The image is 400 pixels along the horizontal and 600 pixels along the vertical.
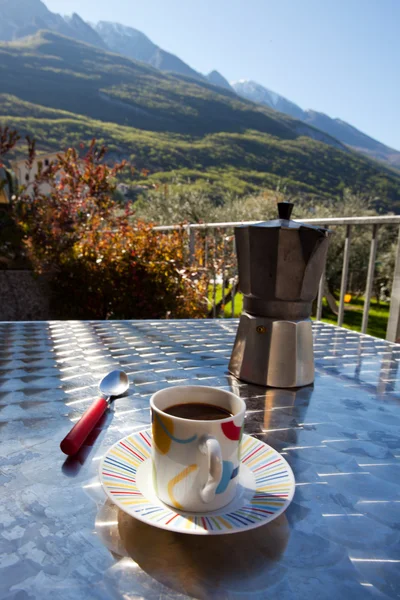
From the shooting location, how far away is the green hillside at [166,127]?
→ 3075 centimetres

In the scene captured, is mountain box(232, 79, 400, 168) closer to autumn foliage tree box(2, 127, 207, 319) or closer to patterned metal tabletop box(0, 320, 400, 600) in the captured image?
autumn foliage tree box(2, 127, 207, 319)

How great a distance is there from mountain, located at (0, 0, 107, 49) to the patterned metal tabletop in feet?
322

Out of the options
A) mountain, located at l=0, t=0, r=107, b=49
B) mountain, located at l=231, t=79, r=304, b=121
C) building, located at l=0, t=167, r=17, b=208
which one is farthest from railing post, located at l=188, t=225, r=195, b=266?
mountain, located at l=231, t=79, r=304, b=121

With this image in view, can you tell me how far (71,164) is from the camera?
3723 millimetres

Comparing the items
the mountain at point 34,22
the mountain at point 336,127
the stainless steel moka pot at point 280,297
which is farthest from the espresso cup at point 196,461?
the mountain at point 336,127

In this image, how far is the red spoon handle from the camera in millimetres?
493

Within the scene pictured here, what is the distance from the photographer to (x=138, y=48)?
10075cm

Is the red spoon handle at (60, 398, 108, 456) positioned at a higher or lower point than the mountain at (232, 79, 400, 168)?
lower

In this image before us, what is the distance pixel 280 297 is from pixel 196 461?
43cm

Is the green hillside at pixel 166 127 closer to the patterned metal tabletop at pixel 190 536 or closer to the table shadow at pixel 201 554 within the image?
the patterned metal tabletop at pixel 190 536

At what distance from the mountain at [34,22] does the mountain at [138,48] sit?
8114 mm

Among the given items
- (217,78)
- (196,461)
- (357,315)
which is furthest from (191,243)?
(217,78)

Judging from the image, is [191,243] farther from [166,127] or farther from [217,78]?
[217,78]

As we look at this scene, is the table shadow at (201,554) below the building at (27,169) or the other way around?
below
